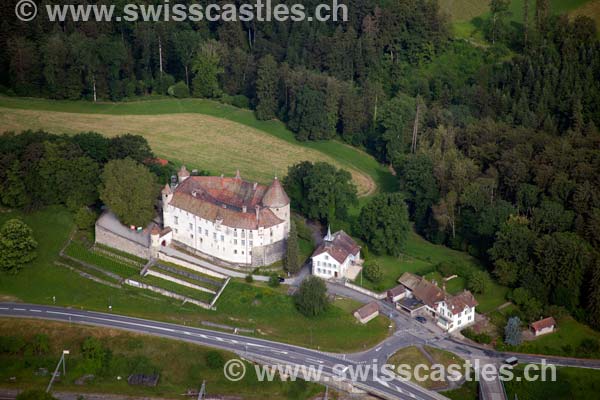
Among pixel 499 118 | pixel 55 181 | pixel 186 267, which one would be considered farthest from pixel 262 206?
pixel 499 118

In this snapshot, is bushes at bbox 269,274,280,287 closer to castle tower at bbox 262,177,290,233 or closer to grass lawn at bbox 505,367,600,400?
castle tower at bbox 262,177,290,233

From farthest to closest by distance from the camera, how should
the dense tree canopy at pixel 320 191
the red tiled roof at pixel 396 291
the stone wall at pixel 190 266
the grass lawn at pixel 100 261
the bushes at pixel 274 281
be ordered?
the dense tree canopy at pixel 320 191 < the grass lawn at pixel 100 261 < the stone wall at pixel 190 266 < the bushes at pixel 274 281 < the red tiled roof at pixel 396 291

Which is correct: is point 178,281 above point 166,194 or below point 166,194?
below

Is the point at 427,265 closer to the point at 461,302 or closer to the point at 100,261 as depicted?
the point at 461,302

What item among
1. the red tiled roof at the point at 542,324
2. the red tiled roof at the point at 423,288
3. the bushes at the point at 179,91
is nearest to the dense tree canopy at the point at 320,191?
the red tiled roof at the point at 423,288

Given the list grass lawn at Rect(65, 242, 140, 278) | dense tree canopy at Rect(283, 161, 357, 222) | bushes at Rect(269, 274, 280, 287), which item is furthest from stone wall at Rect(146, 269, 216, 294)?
dense tree canopy at Rect(283, 161, 357, 222)

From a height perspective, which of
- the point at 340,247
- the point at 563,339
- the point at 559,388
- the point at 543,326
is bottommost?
the point at 559,388

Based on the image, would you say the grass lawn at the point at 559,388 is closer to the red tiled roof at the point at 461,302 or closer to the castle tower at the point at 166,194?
the red tiled roof at the point at 461,302

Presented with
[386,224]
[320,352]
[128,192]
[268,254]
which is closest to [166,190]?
[128,192]
